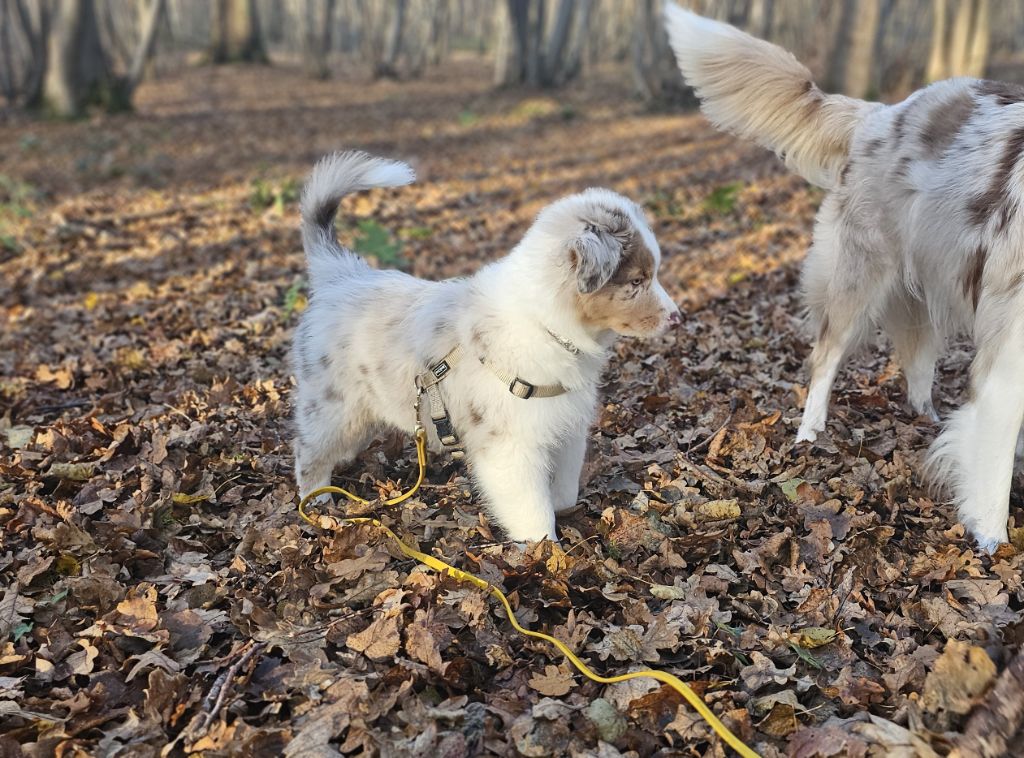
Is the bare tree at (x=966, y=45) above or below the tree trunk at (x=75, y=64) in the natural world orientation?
above

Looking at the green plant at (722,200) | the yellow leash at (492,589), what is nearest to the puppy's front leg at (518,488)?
the yellow leash at (492,589)

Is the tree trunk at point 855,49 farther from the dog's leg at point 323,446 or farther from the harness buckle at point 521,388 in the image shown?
the harness buckle at point 521,388

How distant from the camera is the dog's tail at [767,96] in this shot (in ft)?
18.9

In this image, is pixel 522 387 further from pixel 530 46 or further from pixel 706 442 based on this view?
pixel 530 46

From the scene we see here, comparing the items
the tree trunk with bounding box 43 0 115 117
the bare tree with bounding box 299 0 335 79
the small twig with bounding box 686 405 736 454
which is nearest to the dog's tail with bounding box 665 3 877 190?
the small twig with bounding box 686 405 736 454

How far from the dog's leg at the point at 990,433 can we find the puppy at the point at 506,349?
158cm

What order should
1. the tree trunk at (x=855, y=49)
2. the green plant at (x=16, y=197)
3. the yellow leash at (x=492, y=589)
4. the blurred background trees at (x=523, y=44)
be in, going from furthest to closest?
1. the blurred background trees at (x=523, y=44)
2. the tree trunk at (x=855, y=49)
3. the green plant at (x=16, y=197)
4. the yellow leash at (x=492, y=589)

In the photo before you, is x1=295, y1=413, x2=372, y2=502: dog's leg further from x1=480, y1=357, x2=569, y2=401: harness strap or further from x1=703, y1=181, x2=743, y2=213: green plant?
x1=703, y1=181, x2=743, y2=213: green plant

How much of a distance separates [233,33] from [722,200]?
34.2 m

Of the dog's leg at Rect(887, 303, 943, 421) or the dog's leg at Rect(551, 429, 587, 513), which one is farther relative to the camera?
the dog's leg at Rect(887, 303, 943, 421)

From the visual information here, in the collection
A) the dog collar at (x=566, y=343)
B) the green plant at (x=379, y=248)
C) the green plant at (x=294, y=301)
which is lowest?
the green plant at (x=294, y=301)

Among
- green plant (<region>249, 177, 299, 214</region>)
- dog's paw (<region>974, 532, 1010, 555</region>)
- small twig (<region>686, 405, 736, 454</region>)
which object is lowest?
green plant (<region>249, 177, 299, 214</region>)

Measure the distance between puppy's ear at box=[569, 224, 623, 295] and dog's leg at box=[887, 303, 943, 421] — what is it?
258cm

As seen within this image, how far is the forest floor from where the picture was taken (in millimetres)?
3244
